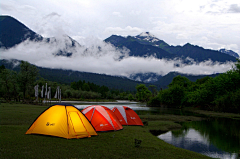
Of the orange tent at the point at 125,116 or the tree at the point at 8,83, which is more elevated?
the tree at the point at 8,83

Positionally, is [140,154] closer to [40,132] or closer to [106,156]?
[106,156]

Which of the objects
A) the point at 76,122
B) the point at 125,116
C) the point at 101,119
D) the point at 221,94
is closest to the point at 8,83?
the point at 125,116

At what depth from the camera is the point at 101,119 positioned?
56.5 feet

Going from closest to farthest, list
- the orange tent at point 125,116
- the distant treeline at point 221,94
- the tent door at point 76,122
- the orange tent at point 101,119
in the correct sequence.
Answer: the tent door at point 76,122, the orange tent at point 101,119, the orange tent at point 125,116, the distant treeline at point 221,94

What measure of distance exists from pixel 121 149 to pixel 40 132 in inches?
244

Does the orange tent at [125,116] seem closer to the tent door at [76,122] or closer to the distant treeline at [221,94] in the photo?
the tent door at [76,122]

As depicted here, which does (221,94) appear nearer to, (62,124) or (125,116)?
(125,116)

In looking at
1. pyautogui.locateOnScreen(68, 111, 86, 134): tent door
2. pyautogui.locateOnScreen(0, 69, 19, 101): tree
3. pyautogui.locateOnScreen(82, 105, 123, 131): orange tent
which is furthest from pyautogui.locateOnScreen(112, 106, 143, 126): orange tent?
pyautogui.locateOnScreen(0, 69, 19, 101): tree

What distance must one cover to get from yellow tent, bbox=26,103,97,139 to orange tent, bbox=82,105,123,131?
2479 millimetres

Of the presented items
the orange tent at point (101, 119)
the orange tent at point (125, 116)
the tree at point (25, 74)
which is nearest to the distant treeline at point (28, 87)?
the tree at point (25, 74)

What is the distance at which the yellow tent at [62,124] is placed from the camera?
13219 millimetres

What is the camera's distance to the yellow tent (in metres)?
13.2

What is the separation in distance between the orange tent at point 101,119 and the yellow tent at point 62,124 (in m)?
2.48

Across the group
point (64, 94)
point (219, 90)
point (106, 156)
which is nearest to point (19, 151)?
point (106, 156)
